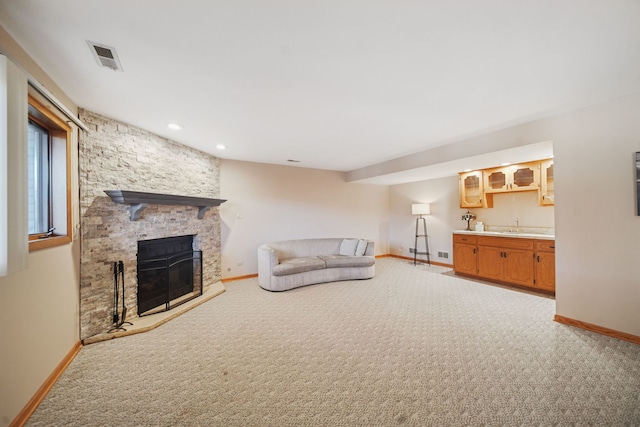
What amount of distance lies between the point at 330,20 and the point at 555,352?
349 cm

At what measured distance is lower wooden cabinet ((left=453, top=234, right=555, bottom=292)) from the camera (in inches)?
159

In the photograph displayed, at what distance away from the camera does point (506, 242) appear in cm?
451

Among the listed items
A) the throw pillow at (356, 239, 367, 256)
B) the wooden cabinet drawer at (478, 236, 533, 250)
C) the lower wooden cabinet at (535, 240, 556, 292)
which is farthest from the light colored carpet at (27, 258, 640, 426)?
the throw pillow at (356, 239, 367, 256)

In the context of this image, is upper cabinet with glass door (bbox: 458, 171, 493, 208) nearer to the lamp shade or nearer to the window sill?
the lamp shade

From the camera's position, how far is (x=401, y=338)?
272 centimetres

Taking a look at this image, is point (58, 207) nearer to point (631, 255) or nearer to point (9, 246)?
point (9, 246)

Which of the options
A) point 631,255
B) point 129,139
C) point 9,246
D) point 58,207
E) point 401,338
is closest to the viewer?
point 9,246

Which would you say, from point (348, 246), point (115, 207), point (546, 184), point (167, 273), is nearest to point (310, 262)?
point (348, 246)

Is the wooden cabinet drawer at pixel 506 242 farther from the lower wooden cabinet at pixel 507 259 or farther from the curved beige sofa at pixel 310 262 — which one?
the curved beige sofa at pixel 310 262

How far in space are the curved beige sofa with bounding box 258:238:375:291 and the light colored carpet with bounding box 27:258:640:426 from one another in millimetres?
931

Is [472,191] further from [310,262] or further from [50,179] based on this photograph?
[50,179]

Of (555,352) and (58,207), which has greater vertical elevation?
(58,207)

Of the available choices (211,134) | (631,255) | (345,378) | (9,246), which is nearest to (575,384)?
(631,255)

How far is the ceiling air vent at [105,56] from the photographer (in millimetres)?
1696
